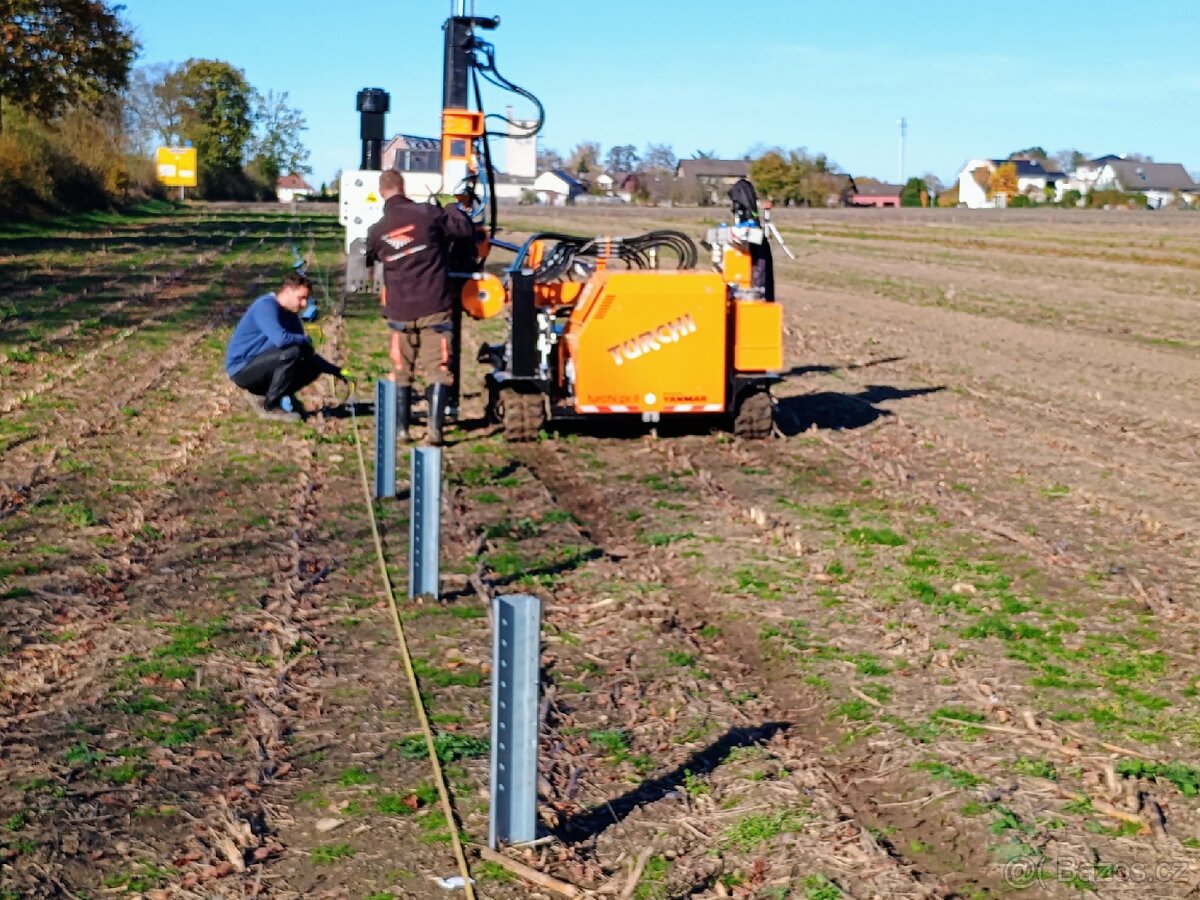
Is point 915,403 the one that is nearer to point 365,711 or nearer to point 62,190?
point 365,711

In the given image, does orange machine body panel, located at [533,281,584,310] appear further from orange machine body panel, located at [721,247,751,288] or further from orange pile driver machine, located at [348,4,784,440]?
orange machine body panel, located at [721,247,751,288]

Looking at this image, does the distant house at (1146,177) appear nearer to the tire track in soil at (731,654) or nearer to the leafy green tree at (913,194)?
the leafy green tree at (913,194)

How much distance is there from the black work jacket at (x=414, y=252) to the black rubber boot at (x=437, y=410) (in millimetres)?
593

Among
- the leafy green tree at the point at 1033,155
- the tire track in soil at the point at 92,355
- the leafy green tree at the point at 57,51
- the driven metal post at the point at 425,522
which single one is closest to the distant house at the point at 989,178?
the leafy green tree at the point at 1033,155

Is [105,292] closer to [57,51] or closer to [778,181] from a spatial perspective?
[57,51]

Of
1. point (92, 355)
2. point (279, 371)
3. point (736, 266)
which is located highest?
point (736, 266)

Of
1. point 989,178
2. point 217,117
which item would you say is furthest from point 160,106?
point 989,178

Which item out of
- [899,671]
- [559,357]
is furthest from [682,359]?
[899,671]

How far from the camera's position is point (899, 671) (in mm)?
7121

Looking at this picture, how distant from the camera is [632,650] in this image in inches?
292

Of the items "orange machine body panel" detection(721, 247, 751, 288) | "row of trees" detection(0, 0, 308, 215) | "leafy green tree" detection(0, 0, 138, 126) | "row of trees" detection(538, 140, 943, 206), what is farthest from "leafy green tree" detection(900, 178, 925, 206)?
"orange machine body panel" detection(721, 247, 751, 288)

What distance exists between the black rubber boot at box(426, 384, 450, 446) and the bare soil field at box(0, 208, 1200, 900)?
0.70 ft

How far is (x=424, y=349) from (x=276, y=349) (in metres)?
1.39

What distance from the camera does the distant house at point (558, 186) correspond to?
124956 mm
